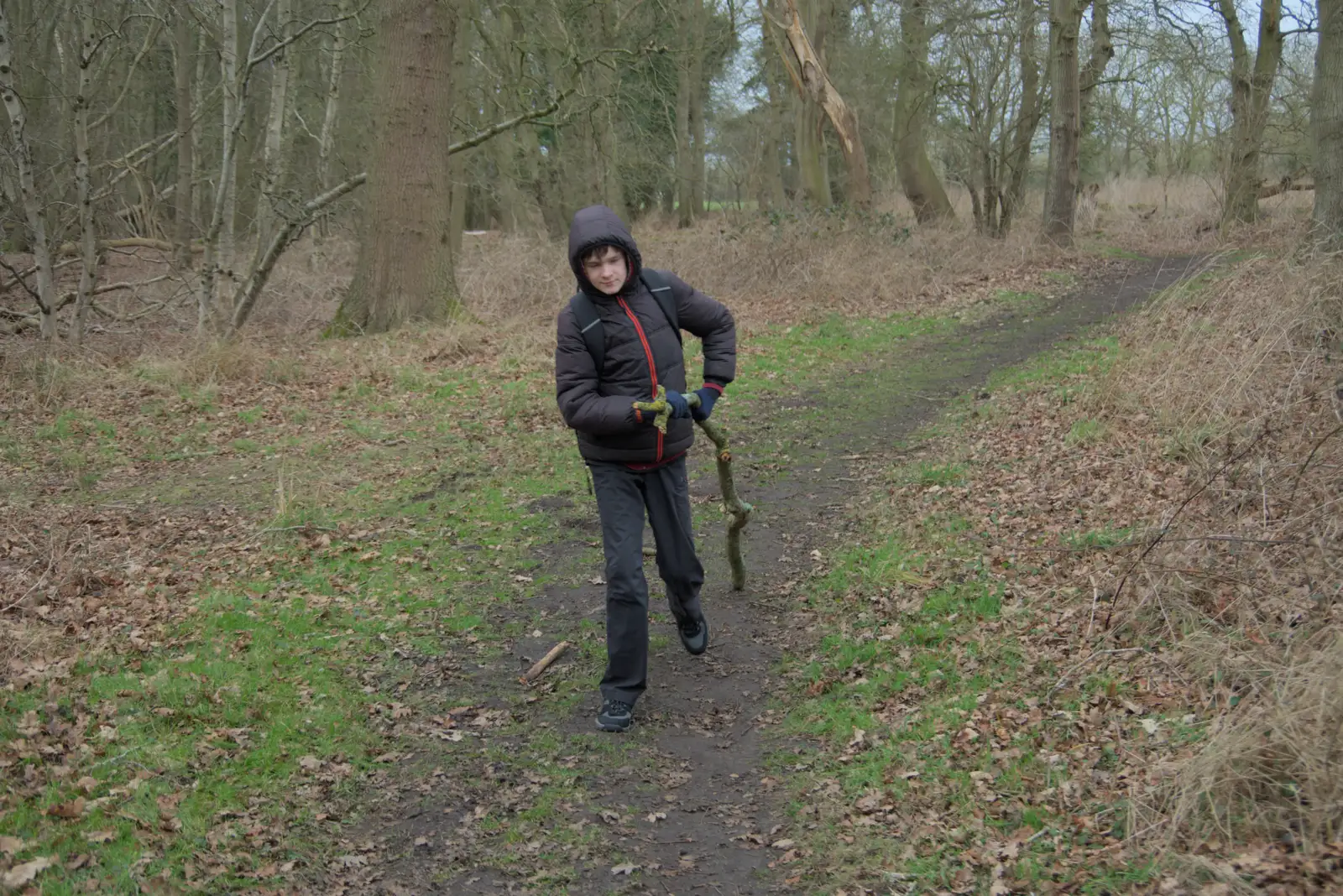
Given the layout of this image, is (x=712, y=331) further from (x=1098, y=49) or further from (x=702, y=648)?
(x=1098, y=49)

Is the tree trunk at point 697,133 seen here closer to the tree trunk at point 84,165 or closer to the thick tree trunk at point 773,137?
the thick tree trunk at point 773,137

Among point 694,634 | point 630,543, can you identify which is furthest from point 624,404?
point 694,634

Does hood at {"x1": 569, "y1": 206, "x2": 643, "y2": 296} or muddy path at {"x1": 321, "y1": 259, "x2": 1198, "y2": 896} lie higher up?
hood at {"x1": 569, "y1": 206, "x2": 643, "y2": 296}

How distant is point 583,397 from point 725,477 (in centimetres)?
151

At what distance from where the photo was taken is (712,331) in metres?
5.54

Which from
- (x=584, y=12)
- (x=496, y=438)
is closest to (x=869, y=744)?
(x=496, y=438)

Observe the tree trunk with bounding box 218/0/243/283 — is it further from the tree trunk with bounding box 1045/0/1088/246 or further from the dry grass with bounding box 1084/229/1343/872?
the tree trunk with bounding box 1045/0/1088/246

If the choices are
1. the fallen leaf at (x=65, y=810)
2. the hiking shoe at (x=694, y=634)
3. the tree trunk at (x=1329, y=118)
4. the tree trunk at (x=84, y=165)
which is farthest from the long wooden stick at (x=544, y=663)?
the tree trunk at (x=84, y=165)

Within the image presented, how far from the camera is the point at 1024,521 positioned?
21.8ft

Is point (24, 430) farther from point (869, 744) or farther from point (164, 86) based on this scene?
point (164, 86)

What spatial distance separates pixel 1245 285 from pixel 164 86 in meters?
26.8

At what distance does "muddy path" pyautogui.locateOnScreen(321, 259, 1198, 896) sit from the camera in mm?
4129

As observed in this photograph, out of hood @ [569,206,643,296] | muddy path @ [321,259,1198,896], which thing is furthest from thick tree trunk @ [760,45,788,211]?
hood @ [569,206,643,296]

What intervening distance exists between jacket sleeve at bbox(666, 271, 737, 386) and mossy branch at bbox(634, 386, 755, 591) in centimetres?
27
